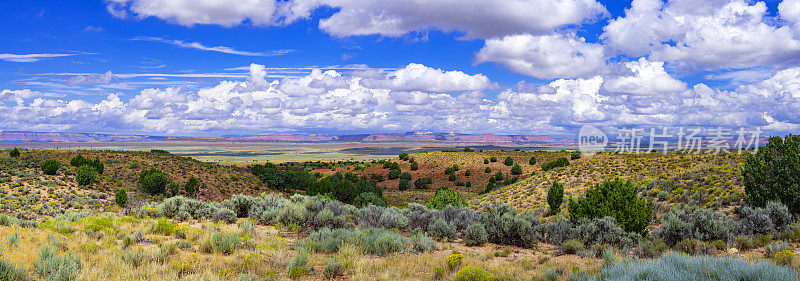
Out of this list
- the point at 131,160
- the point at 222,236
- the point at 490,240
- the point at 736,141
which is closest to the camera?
the point at 222,236

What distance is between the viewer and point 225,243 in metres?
9.23

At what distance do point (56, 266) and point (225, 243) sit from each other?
10.2 feet

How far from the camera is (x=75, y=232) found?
10453 mm

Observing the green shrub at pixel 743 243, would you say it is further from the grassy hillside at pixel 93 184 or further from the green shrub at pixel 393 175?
the green shrub at pixel 393 175

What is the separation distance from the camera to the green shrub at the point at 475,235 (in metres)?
11.6

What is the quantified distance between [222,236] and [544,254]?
8.01 metres

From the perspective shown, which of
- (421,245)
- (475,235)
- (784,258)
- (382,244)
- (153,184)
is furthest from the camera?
(153,184)

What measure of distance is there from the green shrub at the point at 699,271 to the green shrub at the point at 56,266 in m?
8.29

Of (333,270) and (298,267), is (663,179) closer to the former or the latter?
(333,270)

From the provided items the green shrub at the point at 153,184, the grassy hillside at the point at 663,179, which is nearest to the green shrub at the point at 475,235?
the grassy hillside at the point at 663,179

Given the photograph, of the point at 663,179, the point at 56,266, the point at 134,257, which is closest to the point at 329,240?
the point at 134,257

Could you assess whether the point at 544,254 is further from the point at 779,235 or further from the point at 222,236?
the point at 222,236

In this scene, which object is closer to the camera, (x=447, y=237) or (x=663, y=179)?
(x=447, y=237)

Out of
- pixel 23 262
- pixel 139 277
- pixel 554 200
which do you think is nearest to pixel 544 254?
pixel 139 277
